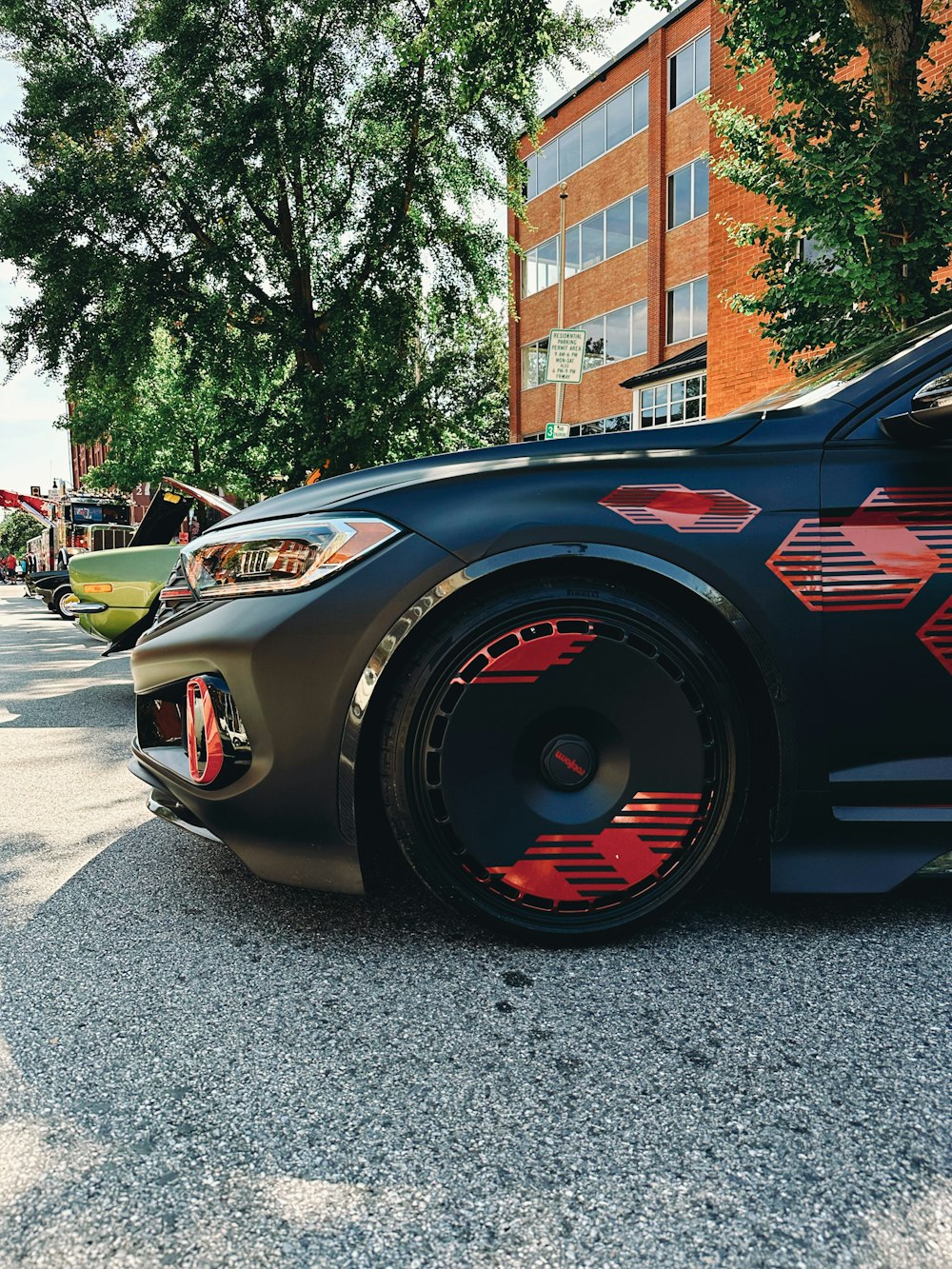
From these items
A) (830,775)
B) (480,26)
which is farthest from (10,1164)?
(480,26)

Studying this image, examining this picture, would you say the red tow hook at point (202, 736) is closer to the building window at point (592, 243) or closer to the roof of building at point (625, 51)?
the roof of building at point (625, 51)

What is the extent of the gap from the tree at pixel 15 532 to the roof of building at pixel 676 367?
107173mm

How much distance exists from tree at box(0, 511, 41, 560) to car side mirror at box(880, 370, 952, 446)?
12558 cm

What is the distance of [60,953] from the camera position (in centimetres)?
221

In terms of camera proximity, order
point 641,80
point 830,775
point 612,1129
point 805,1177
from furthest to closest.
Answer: point 641,80 → point 830,775 → point 612,1129 → point 805,1177

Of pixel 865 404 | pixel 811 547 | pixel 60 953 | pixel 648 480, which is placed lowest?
pixel 60 953

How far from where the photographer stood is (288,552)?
2.20m

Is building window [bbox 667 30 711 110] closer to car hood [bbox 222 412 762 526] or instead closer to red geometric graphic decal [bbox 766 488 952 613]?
car hood [bbox 222 412 762 526]

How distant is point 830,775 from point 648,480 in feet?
2.54

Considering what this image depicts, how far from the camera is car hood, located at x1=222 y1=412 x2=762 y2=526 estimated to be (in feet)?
7.34

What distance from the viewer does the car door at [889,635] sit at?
2137 millimetres

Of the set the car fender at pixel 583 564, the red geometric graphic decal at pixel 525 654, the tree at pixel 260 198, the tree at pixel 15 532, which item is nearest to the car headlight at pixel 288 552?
the car fender at pixel 583 564

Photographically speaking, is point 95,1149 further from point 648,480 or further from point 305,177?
point 305,177

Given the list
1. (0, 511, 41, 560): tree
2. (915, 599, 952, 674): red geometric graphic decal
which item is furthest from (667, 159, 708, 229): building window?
(0, 511, 41, 560): tree
